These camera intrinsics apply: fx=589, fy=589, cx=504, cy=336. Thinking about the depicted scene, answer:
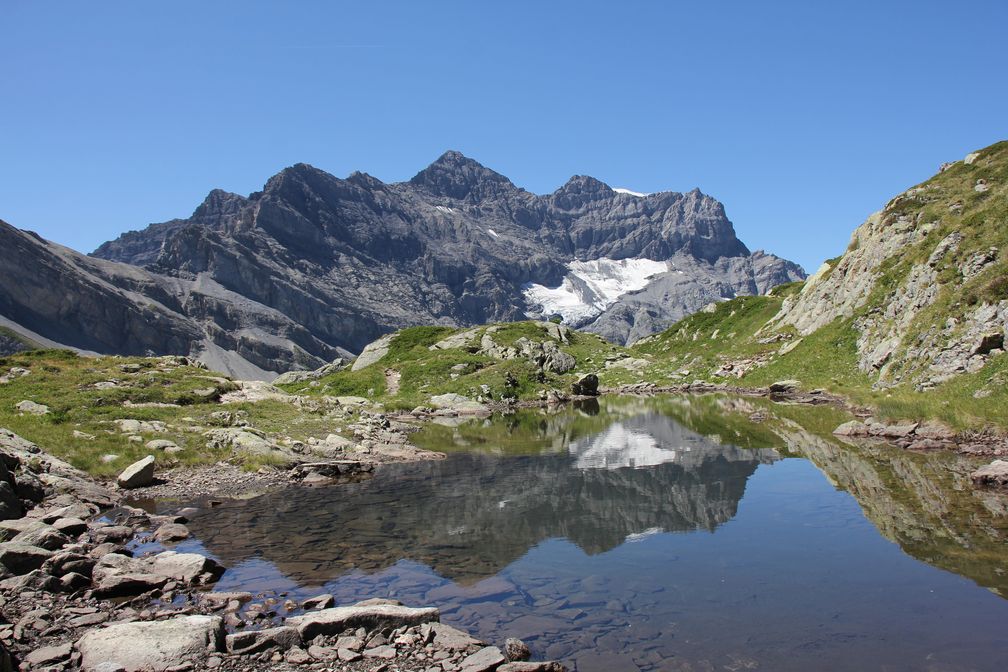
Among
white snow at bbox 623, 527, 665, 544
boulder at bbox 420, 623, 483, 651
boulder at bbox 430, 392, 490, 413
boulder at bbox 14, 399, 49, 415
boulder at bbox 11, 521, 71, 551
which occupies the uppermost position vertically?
boulder at bbox 430, 392, 490, 413

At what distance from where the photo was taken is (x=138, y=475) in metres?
25.4

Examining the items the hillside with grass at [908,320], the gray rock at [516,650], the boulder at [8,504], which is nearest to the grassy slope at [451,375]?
the hillside with grass at [908,320]

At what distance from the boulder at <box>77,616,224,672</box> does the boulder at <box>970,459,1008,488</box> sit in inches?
927

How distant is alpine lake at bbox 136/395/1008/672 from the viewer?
11.3 meters

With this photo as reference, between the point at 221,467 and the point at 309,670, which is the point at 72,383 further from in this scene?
the point at 309,670

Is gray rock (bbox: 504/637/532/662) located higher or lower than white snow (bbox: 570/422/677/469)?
lower

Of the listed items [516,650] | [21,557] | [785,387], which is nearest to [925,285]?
[785,387]

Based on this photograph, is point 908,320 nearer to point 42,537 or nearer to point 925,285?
point 925,285

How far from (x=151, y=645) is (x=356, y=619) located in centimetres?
359

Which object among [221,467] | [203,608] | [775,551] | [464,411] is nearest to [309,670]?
[203,608]

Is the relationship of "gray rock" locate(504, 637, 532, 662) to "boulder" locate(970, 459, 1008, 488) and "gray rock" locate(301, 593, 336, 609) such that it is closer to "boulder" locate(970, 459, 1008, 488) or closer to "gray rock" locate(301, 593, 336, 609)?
"gray rock" locate(301, 593, 336, 609)

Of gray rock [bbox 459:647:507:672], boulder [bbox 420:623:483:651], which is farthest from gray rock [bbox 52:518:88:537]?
gray rock [bbox 459:647:507:672]

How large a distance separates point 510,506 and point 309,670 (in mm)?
12862

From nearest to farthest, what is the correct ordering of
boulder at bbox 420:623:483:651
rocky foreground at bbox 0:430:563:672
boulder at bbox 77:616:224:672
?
boulder at bbox 77:616:224:672, rocky foreground at bbox 0:430:563:672, boulder at bbox 420:623:483:651
